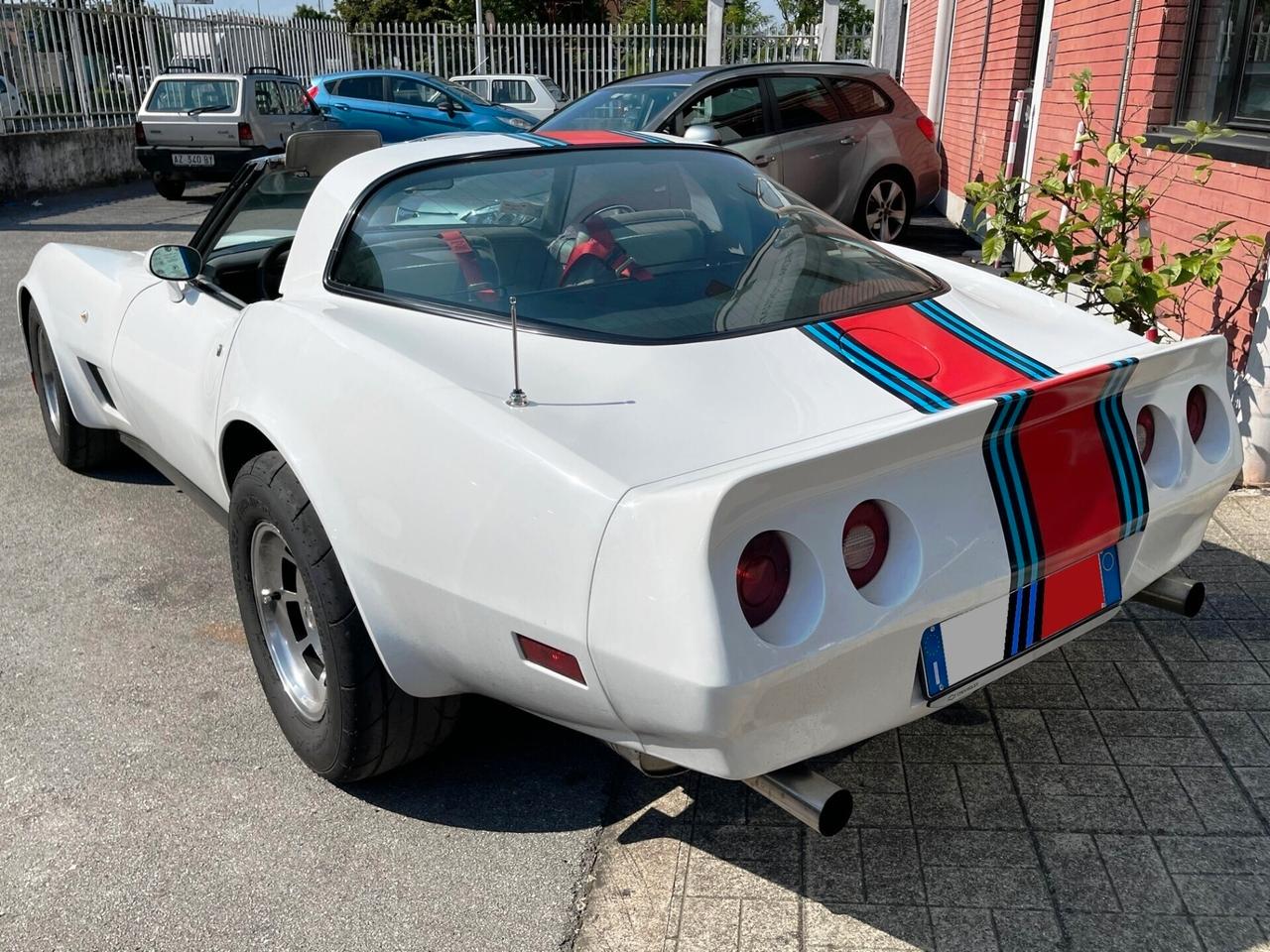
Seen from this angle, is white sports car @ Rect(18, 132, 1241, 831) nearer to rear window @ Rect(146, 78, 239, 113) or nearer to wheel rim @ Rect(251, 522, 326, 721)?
wheel rim @ Rect(251, 522, 326, 721)

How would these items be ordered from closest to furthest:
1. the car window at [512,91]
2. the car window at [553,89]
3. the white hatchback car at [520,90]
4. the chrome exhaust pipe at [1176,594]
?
the chrome exhaust pipe at [1176,594] → the white hatchback car at [520,90] → the car window at [512,91] → the car window at [553,89]

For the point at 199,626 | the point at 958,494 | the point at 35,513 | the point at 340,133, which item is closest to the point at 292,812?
the point at 199,626

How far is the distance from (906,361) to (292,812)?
5.83ft

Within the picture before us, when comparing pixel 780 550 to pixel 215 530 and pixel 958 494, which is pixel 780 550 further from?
pixel 215 530

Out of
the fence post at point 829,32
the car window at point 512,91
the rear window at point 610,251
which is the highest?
the fence post at point 829,32

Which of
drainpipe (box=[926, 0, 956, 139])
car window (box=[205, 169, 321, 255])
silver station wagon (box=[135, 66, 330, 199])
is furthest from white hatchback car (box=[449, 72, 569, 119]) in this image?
car window (box=[205, 169, 321, 255])

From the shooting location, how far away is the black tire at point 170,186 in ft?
47.8

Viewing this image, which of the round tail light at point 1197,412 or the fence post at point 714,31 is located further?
the fence post at point 714,31

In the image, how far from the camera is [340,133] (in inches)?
143

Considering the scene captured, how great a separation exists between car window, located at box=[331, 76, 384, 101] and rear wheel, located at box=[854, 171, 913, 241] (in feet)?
30.5

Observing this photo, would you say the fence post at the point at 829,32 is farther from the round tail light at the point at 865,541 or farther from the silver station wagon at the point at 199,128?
the round tail light at the point at 865,541

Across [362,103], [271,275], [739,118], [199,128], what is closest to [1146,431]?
[271,275]

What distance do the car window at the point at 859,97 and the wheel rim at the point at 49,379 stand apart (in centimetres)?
679

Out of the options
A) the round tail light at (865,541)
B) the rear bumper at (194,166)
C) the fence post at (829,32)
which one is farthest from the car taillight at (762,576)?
the fence post at (829,32)
